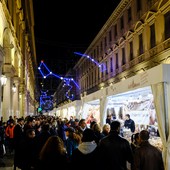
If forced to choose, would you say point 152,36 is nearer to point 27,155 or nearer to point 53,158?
point 27,155

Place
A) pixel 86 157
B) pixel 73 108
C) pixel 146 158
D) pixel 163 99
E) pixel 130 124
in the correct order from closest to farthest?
pixel 86 157 → pixel 146 158 → pixel 163 99 → pixel 130 124 → pixel 73 108

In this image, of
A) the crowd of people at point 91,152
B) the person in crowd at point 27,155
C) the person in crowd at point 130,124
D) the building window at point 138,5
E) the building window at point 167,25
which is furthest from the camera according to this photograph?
the building window at point 138,5

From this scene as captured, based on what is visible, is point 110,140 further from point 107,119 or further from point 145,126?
point 107,119

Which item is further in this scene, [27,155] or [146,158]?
[27,155]

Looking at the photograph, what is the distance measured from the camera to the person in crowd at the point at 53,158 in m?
3.84

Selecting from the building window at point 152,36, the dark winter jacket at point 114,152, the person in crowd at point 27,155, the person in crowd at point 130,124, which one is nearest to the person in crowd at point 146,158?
the dark winter jacket at point 114,152

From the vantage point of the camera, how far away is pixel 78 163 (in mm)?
4406

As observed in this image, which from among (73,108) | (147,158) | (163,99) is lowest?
(147,158)

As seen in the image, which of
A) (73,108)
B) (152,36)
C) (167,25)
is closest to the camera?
(167,25)

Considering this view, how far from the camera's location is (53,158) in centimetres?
388

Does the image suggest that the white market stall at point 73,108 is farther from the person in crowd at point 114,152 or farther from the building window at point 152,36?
the person in crowd at point 114,152

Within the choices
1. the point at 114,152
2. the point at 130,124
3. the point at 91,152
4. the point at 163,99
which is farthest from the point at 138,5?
the point at 91,152

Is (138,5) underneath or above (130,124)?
above

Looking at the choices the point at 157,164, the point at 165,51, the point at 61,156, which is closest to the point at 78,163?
the point at 61,156
